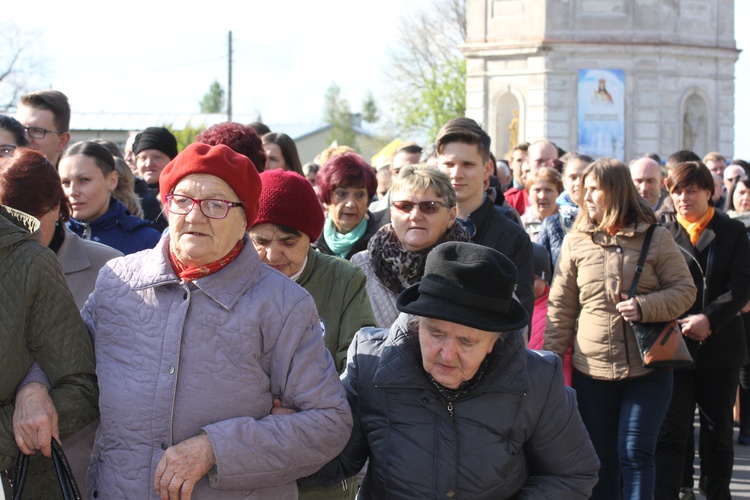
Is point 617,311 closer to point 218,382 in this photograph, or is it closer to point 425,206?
point 425,206

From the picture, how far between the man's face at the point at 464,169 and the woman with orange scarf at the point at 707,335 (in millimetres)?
1857

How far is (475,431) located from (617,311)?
116 inches

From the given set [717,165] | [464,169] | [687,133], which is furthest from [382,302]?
[687,133]

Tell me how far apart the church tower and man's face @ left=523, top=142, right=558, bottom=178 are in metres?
17.6

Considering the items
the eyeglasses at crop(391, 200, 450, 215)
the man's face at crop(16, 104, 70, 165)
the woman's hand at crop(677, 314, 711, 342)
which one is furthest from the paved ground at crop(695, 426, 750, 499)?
the man's face at crop(16, 104, 70, 165)

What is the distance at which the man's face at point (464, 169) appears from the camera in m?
5.48

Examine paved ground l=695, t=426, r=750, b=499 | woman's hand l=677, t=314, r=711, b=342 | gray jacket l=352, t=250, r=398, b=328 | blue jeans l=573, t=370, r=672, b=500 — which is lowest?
paved ground l=695, t=426, r=750, b=499

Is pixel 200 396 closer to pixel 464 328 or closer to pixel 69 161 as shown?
pixel 464 328

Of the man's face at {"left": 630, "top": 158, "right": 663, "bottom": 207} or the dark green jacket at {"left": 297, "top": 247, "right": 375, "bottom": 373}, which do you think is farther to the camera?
the man's face at {"left": 630, "top": 158, "right": 663, "bottom": 207}

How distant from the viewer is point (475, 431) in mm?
3109

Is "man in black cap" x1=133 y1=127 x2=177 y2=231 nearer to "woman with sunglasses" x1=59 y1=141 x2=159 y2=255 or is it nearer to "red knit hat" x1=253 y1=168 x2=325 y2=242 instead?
"woman with sunglasses" x1=59 y1=141 x2=159 y2=255

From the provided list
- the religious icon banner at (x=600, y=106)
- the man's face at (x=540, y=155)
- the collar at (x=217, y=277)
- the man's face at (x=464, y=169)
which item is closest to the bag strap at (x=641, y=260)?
the man's face at (x=464, y=169)

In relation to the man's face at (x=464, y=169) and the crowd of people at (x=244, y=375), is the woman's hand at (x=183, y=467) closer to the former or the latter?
the crowd of people at (x=244, y=375)

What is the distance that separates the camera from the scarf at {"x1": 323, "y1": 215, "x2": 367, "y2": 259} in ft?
20.2
